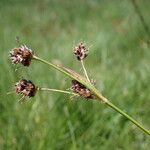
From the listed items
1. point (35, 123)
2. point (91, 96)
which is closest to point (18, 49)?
point (91, 96)

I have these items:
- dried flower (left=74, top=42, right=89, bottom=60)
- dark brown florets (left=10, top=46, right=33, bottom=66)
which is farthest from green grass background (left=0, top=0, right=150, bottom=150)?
dark brown florets (left=10, top=46, right=33, bottom=66)

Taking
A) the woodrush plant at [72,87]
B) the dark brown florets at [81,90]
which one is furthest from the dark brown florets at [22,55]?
the dark brown florets at [81,90]

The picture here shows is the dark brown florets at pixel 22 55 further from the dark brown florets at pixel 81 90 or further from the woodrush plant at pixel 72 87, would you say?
the dark brown florets at pixel 81 90

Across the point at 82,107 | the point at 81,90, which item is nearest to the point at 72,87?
the point at 81,90

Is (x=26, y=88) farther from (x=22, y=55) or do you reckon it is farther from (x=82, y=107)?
(x=82, y=107)

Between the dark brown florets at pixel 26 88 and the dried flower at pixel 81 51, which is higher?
the dried flower at pixel 81 51

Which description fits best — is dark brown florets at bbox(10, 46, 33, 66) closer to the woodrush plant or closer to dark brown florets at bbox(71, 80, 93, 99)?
the woodrush plant

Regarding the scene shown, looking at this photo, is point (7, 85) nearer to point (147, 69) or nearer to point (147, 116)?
point (147, 116)
